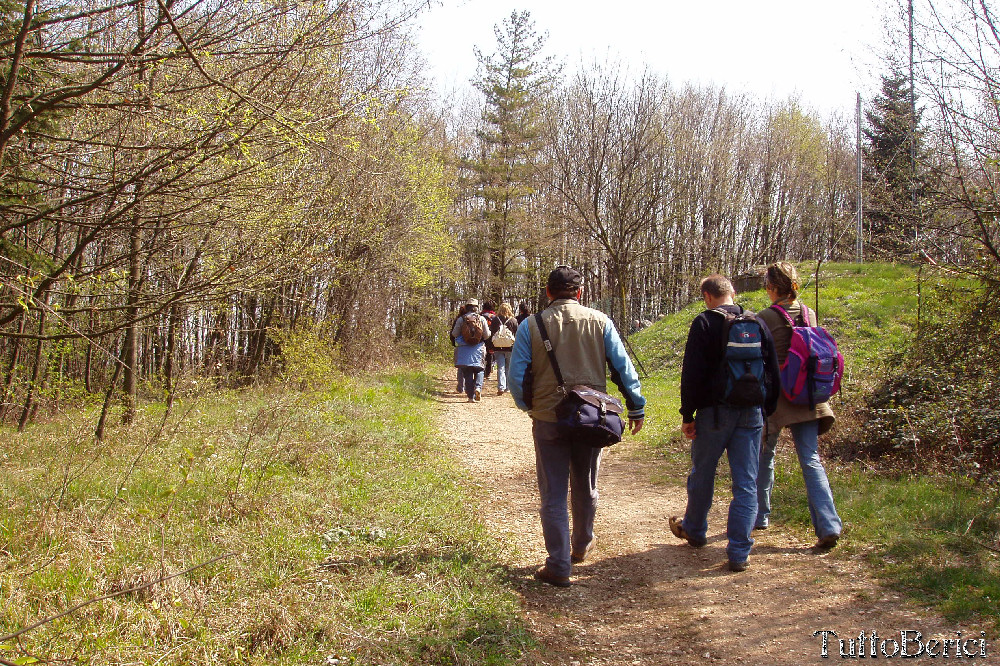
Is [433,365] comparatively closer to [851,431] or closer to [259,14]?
[851,431]

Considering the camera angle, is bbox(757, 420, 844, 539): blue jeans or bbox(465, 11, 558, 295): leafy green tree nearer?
bbox(757, 420, 844, 539): blue jeans

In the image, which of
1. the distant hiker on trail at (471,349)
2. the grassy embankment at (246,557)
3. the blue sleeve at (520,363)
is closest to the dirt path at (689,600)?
the grassy embankment at (246,557)

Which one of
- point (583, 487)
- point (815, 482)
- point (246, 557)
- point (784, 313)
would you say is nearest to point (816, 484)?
point (815, 482)

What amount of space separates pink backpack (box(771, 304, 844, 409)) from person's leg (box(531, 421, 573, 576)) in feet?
5.74

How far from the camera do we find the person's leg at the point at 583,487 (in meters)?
4.55

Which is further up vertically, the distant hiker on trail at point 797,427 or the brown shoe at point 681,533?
the distant hiker on trail at point 797,427

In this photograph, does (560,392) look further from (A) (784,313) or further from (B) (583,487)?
(A) (784,313)

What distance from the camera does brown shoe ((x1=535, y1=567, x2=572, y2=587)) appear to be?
448cm

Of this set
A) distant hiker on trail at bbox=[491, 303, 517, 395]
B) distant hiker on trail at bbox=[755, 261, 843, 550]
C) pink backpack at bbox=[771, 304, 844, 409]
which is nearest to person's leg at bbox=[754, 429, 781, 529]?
distant hiker on trail at bbox=[755, 261, 843, 550]

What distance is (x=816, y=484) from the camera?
4.82 m

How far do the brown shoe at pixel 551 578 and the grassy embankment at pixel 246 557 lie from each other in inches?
9.8

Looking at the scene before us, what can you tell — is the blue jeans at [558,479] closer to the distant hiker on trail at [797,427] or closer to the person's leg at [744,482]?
the person's leg at [744,482]

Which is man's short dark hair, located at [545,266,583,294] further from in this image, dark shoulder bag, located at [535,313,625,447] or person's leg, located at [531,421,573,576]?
person's leg, located at [531,421,573,576]
